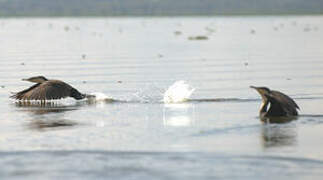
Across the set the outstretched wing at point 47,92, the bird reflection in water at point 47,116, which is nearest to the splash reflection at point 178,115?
the bird reflection in water at point 47,116

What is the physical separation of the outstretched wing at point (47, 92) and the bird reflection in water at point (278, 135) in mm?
6367

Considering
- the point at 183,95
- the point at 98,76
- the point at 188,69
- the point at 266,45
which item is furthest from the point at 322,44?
the point at 183,95

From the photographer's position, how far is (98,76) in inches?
1207

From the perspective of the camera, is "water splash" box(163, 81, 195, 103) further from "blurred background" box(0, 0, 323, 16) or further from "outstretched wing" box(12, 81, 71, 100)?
Result: "blurred background" box(0, 0, 323, 16)

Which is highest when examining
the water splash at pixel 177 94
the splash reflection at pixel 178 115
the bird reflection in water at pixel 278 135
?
the water splash at pixel 177 94

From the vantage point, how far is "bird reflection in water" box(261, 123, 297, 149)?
16.3 metres

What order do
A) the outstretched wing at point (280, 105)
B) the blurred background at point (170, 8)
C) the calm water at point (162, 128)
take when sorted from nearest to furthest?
the calm water at point (162, 128)
the outstretched wing at point (280, 105)
the blurred background at point (170, 8)

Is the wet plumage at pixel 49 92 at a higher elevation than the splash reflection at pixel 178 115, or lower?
higher

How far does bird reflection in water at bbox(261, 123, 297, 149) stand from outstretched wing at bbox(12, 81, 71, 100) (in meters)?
6.37

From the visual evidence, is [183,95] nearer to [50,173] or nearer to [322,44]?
[50,173]

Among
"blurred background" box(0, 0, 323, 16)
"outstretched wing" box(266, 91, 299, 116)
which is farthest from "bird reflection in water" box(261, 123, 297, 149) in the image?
"blurred background" box(0, 0, 323, 16)

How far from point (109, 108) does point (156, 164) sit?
723 centimetres

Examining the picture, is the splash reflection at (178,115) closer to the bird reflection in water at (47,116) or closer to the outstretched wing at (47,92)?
the bird reflection in water at (47,116)

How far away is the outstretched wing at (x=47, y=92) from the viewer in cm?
2300
